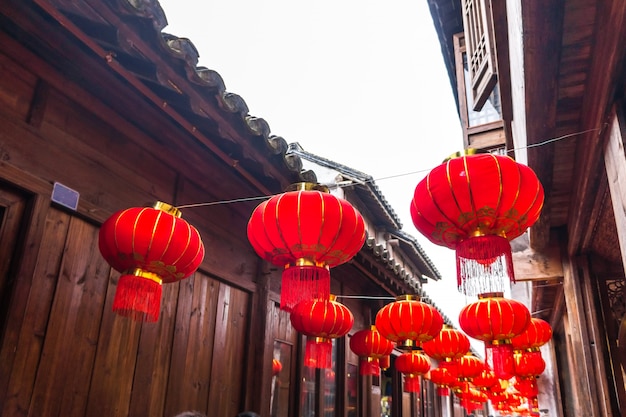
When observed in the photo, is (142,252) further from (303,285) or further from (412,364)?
(412,364)

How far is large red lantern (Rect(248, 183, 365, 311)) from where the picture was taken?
3.72 meters

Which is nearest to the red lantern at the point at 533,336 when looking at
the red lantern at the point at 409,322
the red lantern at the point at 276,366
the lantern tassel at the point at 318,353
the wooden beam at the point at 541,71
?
the red lantern at the point at 409,322

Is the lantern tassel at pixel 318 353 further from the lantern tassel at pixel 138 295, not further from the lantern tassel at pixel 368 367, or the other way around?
the lantern tassel at pixel 138 295

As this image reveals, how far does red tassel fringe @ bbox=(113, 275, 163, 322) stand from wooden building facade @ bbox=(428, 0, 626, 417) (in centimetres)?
337

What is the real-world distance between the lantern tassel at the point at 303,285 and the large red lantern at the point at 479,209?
96 cm

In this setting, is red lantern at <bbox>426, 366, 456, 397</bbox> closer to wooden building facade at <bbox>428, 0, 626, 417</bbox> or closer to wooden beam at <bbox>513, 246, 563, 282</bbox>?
wooden building facade at <bbox>428, 0, 626, 417</bbox>

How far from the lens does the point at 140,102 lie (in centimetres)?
491

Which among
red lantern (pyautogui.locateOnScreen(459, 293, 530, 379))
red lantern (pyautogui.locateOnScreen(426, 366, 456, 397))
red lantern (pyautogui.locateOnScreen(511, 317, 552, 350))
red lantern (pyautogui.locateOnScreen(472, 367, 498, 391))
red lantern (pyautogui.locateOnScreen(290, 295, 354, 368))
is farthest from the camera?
red lantern (pyautogui.locateOnScreen(472, 367, 498, 391))

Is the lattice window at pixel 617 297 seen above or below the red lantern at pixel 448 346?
above

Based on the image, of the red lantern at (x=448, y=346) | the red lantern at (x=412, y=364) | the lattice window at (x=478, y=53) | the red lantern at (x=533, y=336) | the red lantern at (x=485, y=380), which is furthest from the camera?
the red lantern at (x=485, y=380)

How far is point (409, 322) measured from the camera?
7.37 metres

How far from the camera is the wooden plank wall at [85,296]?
12.3ft

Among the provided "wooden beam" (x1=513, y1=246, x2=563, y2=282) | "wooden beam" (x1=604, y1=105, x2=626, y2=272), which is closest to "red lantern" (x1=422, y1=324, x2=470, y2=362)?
"wooden beam" (x1=513, y1=246, x2=563, y2=282)

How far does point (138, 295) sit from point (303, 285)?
4.15 ft
